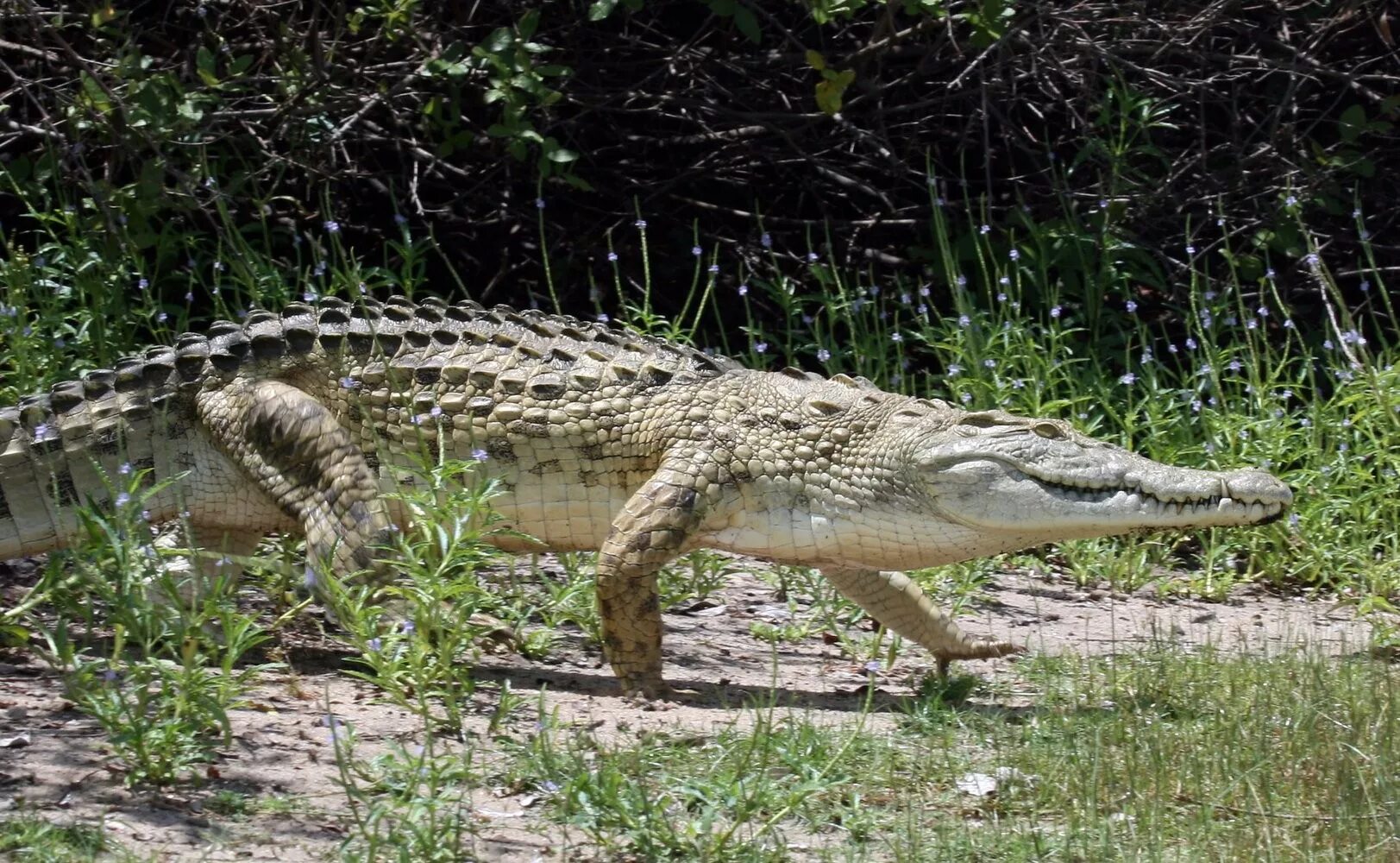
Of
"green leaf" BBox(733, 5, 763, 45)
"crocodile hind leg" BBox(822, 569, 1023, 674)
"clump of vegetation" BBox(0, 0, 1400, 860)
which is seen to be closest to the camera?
"clump of vegetation" BBox(0, 0, 1400, 860)

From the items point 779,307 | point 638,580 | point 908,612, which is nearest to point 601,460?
point 638,580

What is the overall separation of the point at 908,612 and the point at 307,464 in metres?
1.85

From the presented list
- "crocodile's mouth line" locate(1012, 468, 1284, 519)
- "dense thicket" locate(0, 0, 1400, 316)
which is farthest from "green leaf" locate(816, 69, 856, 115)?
"crocodile's mouth line" locate(1012, 468, 1284, 519)

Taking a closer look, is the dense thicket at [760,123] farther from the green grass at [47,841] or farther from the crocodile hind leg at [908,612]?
the green grass at [47,841]

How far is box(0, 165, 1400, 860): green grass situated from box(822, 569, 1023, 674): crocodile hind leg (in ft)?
0.30

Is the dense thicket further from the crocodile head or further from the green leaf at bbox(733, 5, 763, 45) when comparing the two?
the crocodile head

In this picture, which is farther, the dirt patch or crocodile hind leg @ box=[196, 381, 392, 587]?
crocodile hind leg @ box=[196, 381, 392, 587]

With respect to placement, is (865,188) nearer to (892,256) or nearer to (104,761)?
(892,256)

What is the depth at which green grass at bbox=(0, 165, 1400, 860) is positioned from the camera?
11.8ft

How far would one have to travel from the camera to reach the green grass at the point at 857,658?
359 centimetres

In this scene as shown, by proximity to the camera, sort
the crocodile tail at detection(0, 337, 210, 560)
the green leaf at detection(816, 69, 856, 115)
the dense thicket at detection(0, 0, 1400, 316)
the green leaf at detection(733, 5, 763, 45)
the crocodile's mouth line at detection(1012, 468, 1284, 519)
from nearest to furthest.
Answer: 1. the crocodile's mouth line at detection(1012, 468, 1284, 519)
2. the crocodile tail at detection(0, 337, 210, 560)
3. the green leaf at detection(733, 5, 763, 45)
4. the green leaf at detection(816, 69, 856, 115)
5. the dense thicket at detection(0, 0, 1400, 316)

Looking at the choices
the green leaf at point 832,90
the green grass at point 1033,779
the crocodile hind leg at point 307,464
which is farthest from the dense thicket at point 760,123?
the green grass at point 1033,779

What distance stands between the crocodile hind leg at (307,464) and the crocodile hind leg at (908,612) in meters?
1.40

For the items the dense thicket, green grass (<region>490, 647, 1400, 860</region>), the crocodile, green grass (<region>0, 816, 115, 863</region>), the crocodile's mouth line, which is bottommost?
green grass (<region>490, 647, 1400, 860</region>)
